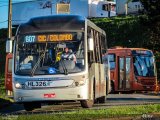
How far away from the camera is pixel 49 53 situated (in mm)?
19875

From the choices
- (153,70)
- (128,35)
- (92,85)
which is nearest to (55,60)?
(92,85)

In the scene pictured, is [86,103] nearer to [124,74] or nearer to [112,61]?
[124,74]

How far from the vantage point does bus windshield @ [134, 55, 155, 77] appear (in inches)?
1423

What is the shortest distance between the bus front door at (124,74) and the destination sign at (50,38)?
1609 cm

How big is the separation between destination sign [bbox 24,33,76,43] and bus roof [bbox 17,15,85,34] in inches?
9.5

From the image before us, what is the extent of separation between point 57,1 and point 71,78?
3811 cm

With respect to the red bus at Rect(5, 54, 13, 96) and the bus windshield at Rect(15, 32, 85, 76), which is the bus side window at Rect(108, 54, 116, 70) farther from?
the bus windshield at Rect(15, 32, 85, 76)

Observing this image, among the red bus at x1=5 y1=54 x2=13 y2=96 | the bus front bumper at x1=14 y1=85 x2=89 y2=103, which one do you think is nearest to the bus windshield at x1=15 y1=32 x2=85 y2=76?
the bus front bumper at x1=14 y1=85 x2=89 y2=103

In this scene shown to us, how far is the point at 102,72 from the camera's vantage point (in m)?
24.1

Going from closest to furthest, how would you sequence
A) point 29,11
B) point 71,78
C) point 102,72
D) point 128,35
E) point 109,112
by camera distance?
1. point 109,112
2. point 71,78
3. point 102,72
4. point 128,35
5. point 29,11

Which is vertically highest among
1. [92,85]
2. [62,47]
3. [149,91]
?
[62,47]

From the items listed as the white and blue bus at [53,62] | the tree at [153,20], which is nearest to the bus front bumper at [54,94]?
the white and blue bus at [53,62]

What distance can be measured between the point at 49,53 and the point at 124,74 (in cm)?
1655

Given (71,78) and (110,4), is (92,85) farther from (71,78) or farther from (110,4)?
(110,4)
